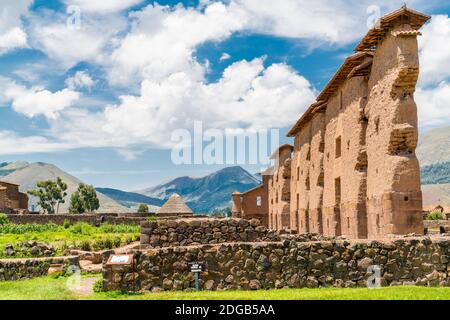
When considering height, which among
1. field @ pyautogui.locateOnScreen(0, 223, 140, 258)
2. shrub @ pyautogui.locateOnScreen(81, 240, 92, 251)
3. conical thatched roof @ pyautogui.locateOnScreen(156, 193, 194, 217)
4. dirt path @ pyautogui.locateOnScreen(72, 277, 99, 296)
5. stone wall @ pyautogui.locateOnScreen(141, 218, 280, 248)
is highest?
conical thatched roof @ pyautogui.locateOnScreen(156, 193, 194, 217)

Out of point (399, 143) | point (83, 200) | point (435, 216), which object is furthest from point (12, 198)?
point (399, 143)

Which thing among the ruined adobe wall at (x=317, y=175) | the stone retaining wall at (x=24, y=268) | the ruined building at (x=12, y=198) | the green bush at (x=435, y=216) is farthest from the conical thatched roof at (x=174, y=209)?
the stone retaining wall at (x=24, y=268)

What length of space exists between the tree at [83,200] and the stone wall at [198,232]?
269 feet

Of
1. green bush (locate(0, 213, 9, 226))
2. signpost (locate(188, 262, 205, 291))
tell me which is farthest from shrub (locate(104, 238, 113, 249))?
green bush (locate(0, 213, 9, 226))

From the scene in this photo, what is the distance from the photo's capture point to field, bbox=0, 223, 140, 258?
1007 inches

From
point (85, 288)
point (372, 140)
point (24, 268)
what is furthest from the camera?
point (372, 140)

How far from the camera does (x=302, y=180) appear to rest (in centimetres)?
4106

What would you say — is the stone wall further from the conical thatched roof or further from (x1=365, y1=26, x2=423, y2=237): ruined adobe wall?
the conical thatched roof

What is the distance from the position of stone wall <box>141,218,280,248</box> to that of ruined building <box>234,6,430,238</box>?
248 inches

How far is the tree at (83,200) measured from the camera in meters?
95.6

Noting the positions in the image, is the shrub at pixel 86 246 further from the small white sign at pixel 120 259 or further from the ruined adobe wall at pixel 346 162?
the small white sign at pixel 120 259

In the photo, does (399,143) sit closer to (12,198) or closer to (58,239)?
(58,239)

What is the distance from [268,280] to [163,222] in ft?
18.7

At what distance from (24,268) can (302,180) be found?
2772cm
